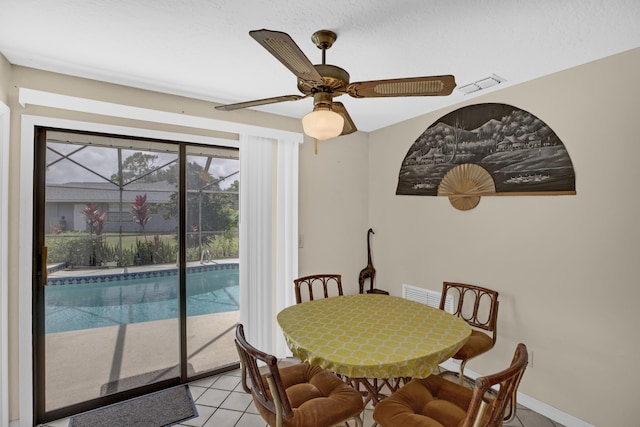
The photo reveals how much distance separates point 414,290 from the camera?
329 centimetres

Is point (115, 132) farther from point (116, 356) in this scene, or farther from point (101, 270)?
point (116, 356)

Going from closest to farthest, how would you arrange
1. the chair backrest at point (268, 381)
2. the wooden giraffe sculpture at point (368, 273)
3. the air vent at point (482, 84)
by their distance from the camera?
the chair backrest at point (268, 381) → the air vent at point (482, 84) → the wooden giraffe sculpture at point (368, 273)

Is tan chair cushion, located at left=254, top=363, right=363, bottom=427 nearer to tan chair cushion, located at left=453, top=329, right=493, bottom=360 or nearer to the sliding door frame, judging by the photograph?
tan chair cushion, located at left=453, top=329, right=493, bottom=360

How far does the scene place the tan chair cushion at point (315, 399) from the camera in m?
1.52

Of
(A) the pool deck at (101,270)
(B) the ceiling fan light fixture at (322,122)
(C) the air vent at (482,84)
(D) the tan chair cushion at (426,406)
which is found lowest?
(D) the tan chair cushion at (426,406)

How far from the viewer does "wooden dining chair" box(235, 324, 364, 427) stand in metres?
1.40

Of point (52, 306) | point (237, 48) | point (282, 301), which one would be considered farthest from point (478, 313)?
point (52, 306)

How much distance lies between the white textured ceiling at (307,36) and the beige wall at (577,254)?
264 mm

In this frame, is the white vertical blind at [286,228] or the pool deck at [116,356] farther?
the white vertical blind at [286,228]

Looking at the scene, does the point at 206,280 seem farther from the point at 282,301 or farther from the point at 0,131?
the point at 0,131

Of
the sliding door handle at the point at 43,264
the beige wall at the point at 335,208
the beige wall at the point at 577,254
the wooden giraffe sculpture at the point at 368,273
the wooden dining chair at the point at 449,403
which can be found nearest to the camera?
the wooden dining chair at the point at 449,403

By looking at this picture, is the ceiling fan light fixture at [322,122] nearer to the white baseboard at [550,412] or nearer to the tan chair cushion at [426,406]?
the tan chair cushion at [426,406]

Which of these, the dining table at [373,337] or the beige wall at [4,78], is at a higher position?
the beige wall at [4,78]

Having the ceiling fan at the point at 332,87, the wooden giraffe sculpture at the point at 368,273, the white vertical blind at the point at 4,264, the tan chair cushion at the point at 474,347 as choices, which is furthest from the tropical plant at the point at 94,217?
the tan chair cushion at the point at 474,347
